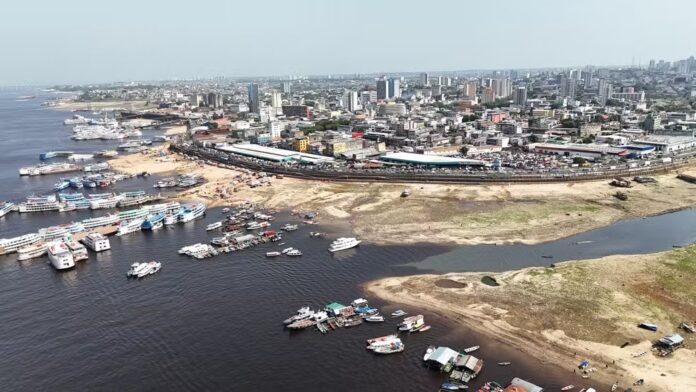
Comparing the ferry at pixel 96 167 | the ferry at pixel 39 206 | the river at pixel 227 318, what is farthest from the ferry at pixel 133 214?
the ferry at pixel 96 167

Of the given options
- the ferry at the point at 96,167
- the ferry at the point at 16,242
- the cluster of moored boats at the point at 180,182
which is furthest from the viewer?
the ferry at the point at 96,167

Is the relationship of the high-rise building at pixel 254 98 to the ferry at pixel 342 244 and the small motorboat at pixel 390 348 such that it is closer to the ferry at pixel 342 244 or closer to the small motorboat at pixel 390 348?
the ferry at pixel 342 244

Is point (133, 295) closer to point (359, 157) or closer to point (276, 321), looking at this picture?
point (276, 321)

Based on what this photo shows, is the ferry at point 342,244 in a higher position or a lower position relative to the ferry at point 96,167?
lower

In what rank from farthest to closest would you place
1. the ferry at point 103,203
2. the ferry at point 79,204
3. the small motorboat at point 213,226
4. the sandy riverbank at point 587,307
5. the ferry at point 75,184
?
the ferry at point 75,184
the ferry at point 103,203
the ferry at point 79,204
the small motorboat at point 213,226
the sandy riverbank at point 587,307

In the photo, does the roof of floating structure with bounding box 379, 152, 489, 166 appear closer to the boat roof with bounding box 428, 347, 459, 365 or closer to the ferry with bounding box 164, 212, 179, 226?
the ferry with bounding box 164, 212, 179, 226

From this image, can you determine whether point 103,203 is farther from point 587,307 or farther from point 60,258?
point 587,307

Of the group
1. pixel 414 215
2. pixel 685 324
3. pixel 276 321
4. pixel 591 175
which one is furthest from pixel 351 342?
pixel 591 175
